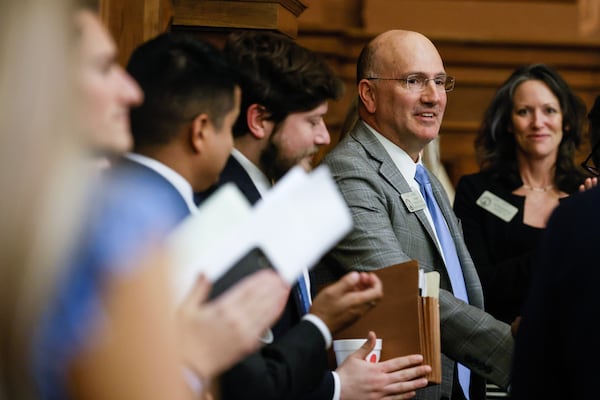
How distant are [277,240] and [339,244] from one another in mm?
1347

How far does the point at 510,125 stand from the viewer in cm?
444

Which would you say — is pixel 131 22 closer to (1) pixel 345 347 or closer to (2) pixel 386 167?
(2) pixel 386 167

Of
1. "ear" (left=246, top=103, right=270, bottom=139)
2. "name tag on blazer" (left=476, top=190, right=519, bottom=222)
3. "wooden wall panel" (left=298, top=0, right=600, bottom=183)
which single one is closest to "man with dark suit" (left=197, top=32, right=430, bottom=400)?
"ear" (left=246, top=103, right=270, bottom=139)

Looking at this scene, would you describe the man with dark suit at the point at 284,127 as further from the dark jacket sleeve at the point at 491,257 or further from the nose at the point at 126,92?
the dark jacket sleeve at the point at 491,257

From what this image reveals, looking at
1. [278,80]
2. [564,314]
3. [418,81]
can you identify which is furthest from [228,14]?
[564,314]

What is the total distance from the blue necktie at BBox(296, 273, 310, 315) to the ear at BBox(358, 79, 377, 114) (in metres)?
1.11

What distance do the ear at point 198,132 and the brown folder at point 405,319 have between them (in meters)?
0.83

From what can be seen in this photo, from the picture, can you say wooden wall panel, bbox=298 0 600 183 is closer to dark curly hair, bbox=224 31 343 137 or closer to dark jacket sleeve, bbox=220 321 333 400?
dark curly hair, bbox=224 31 343 137

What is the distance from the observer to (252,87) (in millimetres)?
2607

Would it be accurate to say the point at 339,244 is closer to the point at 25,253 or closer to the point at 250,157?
the point at 250,157

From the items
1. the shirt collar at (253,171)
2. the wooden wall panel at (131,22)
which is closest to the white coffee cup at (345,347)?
the shirt collar at (253,171)

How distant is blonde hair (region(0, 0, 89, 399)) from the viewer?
128 centimetres

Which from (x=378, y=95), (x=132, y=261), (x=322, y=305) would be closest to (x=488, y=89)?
(x=378, y=95)

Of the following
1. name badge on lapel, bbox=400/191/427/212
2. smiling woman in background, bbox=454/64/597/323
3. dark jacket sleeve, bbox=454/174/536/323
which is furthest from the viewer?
smiling woman in background, bbox=454/64/597/323
